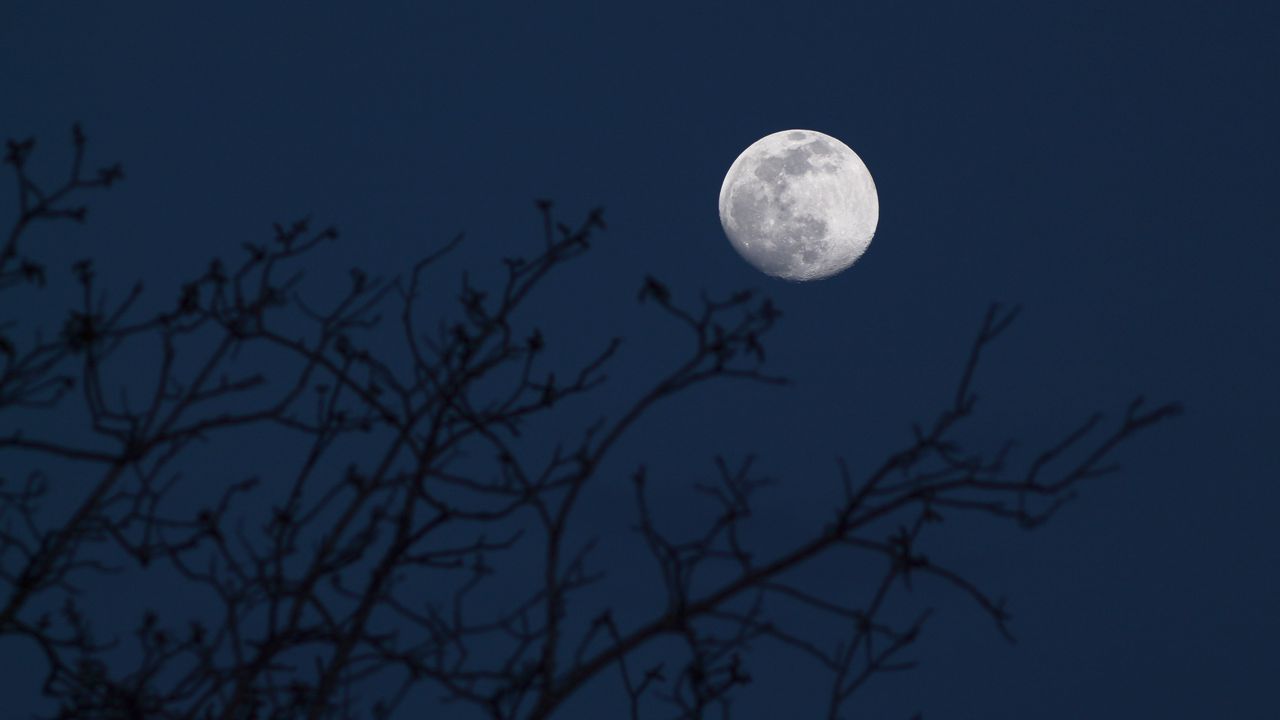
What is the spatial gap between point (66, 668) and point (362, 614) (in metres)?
1.37

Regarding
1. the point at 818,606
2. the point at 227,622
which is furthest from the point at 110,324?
the point at 818,606

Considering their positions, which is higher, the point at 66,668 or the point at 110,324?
the point at 110,324

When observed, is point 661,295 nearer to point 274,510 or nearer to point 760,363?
point 760,363

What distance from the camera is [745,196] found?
19891 mm

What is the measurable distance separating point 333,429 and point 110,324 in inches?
33.9

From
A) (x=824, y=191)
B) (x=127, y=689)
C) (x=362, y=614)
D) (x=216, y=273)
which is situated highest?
(x=824, y=191)

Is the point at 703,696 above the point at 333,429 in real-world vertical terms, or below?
below

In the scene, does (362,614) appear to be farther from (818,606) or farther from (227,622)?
(818,606)

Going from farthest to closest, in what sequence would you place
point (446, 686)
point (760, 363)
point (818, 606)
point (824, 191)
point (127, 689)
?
point (824, 191) → point (127, 689) → point (446, 686) → point (760, 363) → point (818, 606)

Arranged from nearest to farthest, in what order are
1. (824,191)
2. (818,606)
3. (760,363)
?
(818,606) → (760,363) → (824,191)

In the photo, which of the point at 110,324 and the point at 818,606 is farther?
the point at 110,324

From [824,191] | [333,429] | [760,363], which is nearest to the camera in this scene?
[760,363]

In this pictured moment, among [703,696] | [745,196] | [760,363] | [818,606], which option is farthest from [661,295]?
[745,196]

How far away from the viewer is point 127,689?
4.89 m
